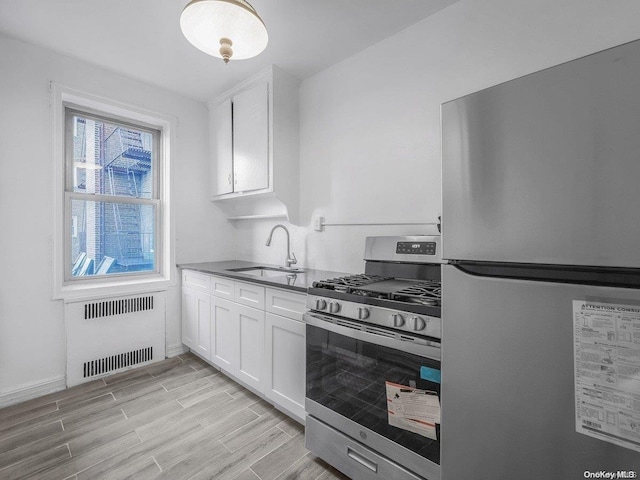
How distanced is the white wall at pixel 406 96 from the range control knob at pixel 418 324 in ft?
2.85

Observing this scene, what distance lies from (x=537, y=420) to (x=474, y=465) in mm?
281

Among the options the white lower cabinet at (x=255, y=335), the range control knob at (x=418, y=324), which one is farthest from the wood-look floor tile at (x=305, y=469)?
the range control knob at (x=418, y=324)

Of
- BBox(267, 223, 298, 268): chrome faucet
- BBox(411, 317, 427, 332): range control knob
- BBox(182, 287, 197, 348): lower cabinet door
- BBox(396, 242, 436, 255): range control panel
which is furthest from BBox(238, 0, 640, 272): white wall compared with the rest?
BBox(182, 287, 197, 348): lower cabinet door

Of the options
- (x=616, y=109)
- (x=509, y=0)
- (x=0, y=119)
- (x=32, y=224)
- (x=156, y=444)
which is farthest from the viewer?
(x=32, y=224)

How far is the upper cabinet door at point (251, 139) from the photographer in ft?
8.34

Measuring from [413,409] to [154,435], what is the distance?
1.62 metres

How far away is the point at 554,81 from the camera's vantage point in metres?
0.81

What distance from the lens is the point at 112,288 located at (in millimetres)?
2602

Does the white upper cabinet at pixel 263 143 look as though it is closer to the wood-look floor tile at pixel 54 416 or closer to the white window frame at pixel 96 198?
the white window frame at pixel 96 198

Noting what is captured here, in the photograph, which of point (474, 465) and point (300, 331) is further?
point (300, 331)

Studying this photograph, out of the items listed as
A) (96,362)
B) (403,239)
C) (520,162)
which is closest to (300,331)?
(403,239)

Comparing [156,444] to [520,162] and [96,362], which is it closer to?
[96,362]

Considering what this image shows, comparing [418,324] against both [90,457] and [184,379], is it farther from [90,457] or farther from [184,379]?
[184,379]

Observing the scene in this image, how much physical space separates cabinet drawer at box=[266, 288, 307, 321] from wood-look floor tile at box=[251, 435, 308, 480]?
74cm
